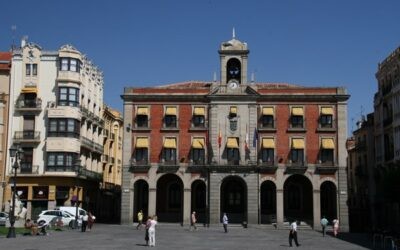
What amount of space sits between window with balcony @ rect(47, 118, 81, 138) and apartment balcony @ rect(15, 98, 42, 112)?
2.03 meters

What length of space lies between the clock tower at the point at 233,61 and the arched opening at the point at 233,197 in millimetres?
10863

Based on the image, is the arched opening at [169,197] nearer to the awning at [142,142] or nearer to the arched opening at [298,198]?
the awning at [142,142]

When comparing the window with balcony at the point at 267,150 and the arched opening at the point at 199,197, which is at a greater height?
the window with balcony at the point at 267,150

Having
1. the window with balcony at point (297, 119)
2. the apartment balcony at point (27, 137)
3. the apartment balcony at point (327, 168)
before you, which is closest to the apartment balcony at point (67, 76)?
the apartment balcony at point (27, 137)

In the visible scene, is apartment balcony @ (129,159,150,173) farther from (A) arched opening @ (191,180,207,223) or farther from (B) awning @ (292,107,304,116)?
(B) awning @ (292,107,304,116)

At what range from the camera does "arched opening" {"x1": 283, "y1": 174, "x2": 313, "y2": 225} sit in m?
61.4

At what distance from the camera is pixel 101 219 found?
2825 inches

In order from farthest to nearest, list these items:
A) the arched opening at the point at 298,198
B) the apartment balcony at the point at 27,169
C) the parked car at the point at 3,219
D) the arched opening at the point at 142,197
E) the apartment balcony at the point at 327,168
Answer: the arched opening at the point at 142,197, the arched opening at the point at 298,198, the apartment balcony at the point at 27,169, the apartment balcony at the point at 327,168, the parked car at the point at 3,219

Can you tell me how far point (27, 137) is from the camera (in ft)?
198

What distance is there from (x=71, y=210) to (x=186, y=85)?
20.1m

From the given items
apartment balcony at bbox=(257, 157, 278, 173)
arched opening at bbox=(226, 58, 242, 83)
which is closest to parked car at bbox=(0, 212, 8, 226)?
apartment balcony at bbox=(257, 157, 278, 173)

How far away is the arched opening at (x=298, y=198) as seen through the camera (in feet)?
201

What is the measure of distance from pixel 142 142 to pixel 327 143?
64.9 feet

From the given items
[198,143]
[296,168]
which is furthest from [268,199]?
[198,143]
